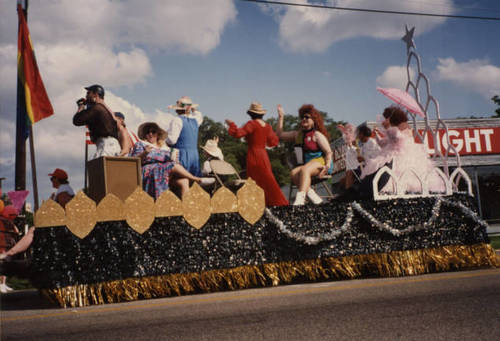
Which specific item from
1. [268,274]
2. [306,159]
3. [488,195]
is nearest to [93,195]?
[268,274]

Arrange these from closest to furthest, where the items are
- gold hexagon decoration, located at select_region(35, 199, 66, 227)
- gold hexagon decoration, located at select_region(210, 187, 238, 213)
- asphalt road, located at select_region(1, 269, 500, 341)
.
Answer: asphalt road, located at select_region(1, 269, 500, 341), gold hexagon decoration, located at select_region(35, 199, 66, 227), gold hexagon decoration, located at select_region(210, 187, 238, 213)

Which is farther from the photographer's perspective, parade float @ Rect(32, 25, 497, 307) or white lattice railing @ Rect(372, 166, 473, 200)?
white lattice railing @ Rect(372, 166, 473, 200)

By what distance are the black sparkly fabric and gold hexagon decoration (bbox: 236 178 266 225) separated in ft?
0.22

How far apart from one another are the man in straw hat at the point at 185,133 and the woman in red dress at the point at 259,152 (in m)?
0.59

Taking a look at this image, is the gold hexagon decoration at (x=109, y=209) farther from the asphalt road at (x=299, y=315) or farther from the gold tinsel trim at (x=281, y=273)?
the asphalt road at (x=299, y=315)

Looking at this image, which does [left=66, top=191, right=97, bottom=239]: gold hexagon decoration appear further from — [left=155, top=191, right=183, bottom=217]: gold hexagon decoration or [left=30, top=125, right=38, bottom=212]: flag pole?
[left=30, top=125, right=38, bottom=212]: flag pole

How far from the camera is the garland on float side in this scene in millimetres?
4922

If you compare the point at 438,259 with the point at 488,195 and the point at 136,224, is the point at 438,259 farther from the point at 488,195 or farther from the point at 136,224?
the point at 488,195

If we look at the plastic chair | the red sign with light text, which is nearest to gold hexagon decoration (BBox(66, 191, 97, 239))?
the plastic chair

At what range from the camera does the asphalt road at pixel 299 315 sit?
278cm

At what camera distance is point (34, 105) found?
8.73 metres

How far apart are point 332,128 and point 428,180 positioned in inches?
1597

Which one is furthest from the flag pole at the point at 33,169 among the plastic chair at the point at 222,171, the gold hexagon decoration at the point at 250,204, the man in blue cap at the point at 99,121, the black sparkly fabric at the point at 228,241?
the gold hexagon decoration at the point at 250,204

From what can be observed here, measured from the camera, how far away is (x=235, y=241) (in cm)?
481
